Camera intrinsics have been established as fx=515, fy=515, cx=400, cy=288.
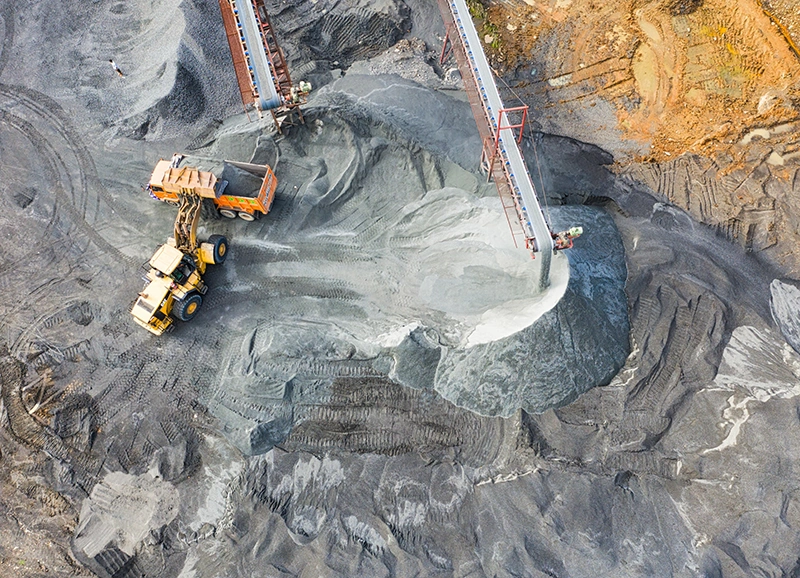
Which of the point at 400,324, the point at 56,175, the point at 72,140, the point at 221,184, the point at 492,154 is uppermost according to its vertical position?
the point at 72,140

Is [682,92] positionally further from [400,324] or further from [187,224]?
[187,224]

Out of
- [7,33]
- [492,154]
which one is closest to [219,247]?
[492,154]

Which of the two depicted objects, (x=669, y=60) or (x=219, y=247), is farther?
(x=669, y=60)

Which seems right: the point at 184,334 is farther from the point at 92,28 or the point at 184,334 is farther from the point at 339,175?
the point at 92,28

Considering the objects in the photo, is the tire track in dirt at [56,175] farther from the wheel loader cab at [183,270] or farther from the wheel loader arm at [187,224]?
the wheel loader cab at [183,270]

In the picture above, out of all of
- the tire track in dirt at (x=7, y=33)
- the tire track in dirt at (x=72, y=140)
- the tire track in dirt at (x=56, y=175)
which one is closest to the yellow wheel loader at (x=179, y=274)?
the tire track in dirt at (x=56, y=175)

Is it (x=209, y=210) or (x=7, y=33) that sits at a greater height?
(x=7, y=33)

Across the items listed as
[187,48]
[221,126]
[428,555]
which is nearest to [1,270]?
[221,126]
